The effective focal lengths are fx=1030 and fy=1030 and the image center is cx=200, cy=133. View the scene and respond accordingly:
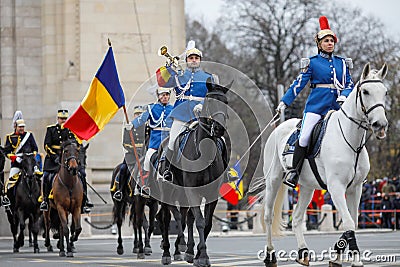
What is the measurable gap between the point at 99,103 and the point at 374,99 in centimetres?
900

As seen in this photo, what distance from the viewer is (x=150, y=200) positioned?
1973 centimetres

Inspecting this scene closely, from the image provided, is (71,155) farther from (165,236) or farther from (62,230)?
(165,236)

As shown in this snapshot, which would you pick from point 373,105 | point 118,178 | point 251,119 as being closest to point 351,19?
point 251,119

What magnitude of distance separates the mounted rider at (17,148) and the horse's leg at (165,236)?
242 inches

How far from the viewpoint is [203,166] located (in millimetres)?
15188

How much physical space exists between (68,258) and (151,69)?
1730cm

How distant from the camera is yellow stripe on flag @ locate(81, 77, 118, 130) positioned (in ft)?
68.2

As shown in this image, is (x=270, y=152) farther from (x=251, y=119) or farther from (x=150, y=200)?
(x=251, y=119)

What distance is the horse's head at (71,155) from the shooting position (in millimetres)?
20438

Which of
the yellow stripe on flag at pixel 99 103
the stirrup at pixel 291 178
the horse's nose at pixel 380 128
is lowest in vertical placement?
the stirrup at pixel 291 178

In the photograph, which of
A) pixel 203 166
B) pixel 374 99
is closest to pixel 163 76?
pixel 203 166

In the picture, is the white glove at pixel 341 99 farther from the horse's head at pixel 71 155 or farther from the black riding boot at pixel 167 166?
the horse's head at pixel 71 155

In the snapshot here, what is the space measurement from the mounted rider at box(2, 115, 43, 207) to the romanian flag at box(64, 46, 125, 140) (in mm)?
2964

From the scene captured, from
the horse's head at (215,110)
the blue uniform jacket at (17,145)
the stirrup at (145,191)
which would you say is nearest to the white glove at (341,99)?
the horse's head at (215,110)
